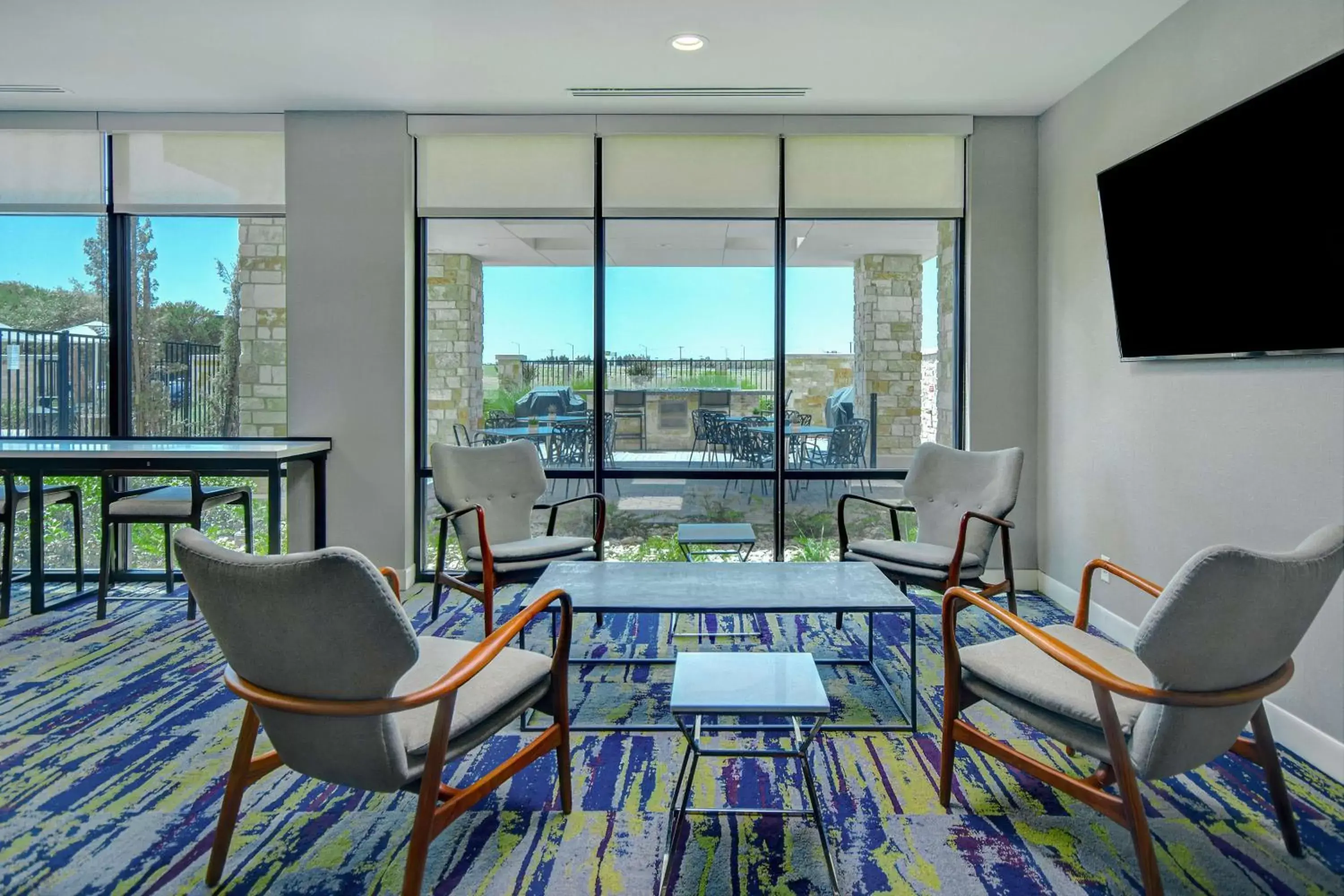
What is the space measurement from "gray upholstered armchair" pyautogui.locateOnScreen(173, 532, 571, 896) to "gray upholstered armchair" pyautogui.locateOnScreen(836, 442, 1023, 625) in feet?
7.72

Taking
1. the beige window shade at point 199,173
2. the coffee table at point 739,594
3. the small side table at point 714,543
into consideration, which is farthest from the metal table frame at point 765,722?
the beige window shade at point 199,173

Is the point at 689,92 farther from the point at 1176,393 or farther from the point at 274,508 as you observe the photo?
the point at 274,508

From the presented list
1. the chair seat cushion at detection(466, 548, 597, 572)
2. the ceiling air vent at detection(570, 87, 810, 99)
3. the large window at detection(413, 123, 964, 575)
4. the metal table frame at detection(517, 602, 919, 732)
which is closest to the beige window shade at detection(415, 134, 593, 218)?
the large window at detection(413, 123, 964, 575)

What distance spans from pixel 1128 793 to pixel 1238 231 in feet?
7.30

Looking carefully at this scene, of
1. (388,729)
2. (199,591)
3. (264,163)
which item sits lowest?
(388,729)

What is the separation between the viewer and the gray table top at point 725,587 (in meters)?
2.92

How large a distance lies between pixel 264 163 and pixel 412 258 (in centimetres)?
112

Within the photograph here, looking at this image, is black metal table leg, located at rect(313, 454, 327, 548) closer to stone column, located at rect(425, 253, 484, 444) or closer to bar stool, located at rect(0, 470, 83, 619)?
stone column, located at rect(425, 253, 484, 444)

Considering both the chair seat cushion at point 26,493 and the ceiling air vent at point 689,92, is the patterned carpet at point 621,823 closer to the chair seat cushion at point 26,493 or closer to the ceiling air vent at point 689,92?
the chair seat cushion at point 26,493

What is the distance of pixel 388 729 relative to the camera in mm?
1872

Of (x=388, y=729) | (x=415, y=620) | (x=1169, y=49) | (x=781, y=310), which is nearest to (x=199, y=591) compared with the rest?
(x=388, y=729)

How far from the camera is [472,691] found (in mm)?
2197

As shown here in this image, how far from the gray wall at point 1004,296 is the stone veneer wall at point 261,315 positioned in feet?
14.7

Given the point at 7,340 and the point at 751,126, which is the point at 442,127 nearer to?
the point at 751,126
